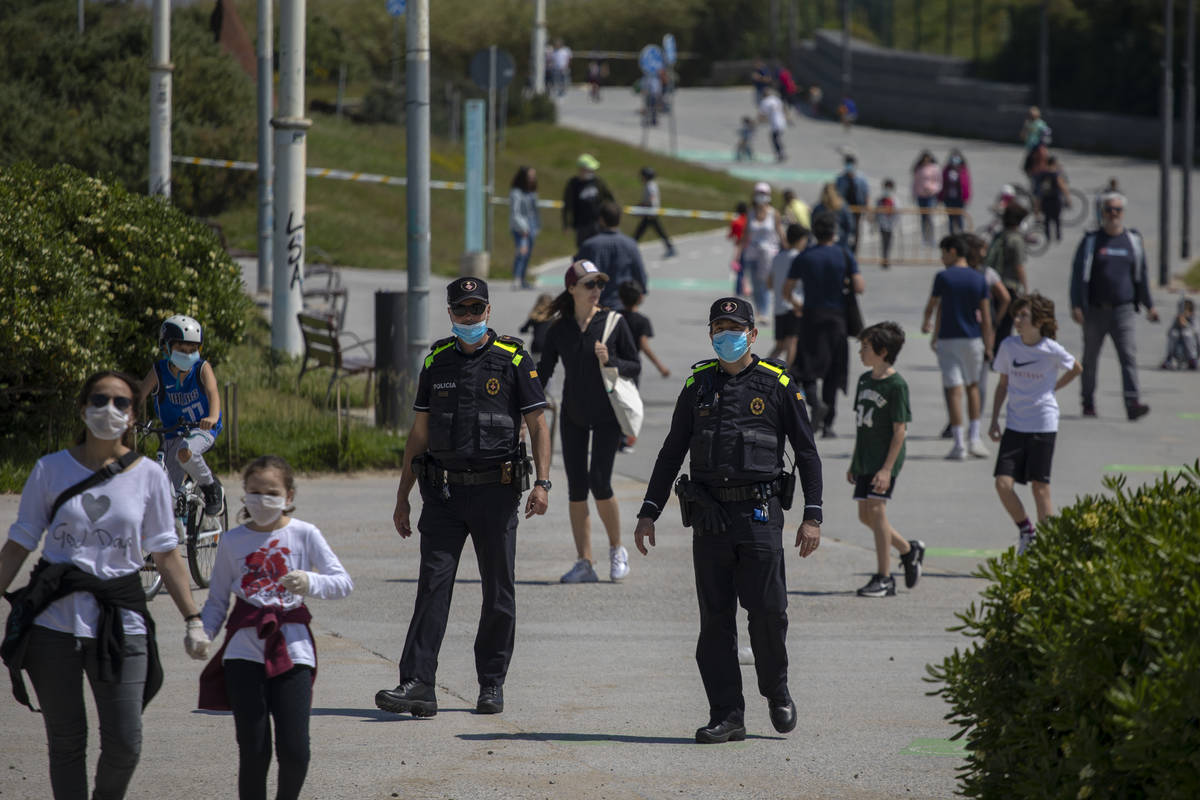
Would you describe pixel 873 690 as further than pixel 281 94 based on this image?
No

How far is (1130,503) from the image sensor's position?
199 inches

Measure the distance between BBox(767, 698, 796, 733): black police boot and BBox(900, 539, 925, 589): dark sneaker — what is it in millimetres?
3229

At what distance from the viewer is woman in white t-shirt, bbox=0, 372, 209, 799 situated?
5172mm

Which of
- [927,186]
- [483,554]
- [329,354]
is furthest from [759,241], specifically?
[483,554]

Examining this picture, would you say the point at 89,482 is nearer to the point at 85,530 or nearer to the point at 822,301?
the point at 85,530

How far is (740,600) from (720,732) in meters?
0.52

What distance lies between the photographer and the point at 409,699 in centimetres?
690

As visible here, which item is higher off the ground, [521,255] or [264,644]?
[521,255]

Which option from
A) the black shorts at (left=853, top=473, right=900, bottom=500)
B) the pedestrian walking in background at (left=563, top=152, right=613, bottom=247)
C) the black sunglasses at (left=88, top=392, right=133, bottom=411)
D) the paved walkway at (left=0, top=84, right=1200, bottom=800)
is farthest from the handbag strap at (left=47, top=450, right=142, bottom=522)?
the pedestrian walking in background at (left=563, top=152, right=613, bottom=247)

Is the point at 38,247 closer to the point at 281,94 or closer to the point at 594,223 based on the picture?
the point at 281,94

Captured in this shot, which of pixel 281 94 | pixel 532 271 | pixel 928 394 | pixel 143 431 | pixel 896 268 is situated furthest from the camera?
pixel 896 268

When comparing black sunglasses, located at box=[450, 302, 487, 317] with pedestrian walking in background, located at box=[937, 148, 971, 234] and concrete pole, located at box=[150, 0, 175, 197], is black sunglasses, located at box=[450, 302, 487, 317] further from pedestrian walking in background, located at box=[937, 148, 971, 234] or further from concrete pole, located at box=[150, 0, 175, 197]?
pedestrian walking in background, located at box=[937, 148, 971, 234]

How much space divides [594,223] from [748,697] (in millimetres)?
16185

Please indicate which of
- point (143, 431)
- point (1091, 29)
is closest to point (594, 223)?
point (143, 431)
